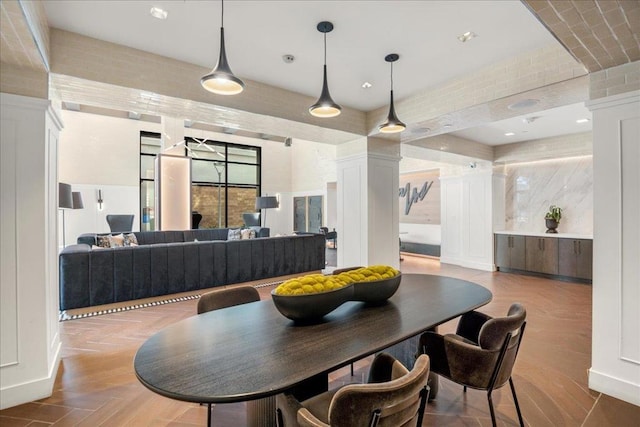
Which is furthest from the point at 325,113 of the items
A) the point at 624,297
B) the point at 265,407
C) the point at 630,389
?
the point at 630,389

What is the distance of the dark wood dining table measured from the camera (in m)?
1.07

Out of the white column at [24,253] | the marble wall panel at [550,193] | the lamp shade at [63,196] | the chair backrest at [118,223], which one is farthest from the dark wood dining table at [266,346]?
the chair backrest at [118,223]

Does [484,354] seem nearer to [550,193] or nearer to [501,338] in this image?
[501,338]

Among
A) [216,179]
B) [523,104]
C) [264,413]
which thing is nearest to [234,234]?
[216,179]

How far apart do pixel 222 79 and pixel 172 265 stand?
3581 mm

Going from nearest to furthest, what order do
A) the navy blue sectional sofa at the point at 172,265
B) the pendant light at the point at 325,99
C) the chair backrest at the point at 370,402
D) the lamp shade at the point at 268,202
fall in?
the chair backrest at the point at 370,402, the pendant light at the point at 325,99, the navy blue sectional sofa at the point at 172,265, the lamp shade at the point at 268,202

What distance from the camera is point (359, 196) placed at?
4809 millimetres

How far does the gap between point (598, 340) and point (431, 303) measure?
1.60 m

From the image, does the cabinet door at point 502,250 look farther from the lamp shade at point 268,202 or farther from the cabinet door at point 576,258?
the lamp shade at point 268,202

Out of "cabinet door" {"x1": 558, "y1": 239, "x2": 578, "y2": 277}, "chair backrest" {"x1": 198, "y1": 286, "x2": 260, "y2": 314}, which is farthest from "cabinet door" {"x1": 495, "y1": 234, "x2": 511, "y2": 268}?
"chair backrest" {"x1": 198, "y1": 286, "x2": 260, "y2": 314}

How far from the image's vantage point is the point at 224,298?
2.12m

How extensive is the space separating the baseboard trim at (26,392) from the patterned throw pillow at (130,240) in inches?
182

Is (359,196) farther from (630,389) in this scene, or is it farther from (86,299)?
(86,299)

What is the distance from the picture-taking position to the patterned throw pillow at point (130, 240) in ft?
21.4
